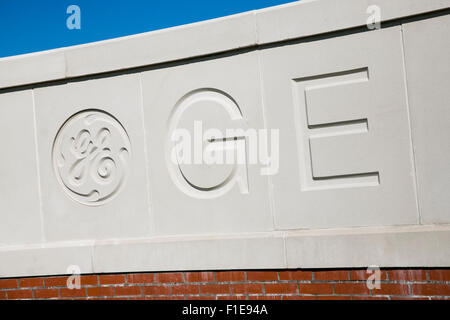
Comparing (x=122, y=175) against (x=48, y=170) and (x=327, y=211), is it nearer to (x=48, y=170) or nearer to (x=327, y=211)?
(x=48, y=170)

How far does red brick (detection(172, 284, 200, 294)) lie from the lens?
4.46 meters

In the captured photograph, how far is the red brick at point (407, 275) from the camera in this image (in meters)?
3.83

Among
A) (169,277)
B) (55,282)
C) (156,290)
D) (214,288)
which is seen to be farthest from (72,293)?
(214,288)

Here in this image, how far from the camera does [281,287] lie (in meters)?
4.23

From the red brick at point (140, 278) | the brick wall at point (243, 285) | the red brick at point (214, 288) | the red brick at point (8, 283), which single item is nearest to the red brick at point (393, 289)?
the brick wall at point (243, 285)

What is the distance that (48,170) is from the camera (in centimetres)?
507

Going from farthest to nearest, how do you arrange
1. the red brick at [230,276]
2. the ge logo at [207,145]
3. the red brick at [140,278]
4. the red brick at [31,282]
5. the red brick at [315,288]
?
the red brick at [31,282], the red brick at [140,278], the ge logo at [207,145], the red brick at [230,276], the red brick at [315,288]

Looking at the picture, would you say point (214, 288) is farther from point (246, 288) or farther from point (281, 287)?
point (281, 287)

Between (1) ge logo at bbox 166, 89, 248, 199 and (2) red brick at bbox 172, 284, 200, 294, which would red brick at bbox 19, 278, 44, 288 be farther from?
(1) ge logo at bbox 166, 89, 248, 199

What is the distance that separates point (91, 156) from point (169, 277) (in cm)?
146

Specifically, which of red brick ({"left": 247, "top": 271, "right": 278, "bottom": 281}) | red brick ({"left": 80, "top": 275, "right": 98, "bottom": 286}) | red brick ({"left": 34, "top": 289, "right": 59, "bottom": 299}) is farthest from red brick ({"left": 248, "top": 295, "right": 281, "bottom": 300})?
red brick ({"left": 34, "top": 289, "right": 59, "bottom": 299})

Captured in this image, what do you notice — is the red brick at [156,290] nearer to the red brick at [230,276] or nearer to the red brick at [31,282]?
the red brick at [230,276]

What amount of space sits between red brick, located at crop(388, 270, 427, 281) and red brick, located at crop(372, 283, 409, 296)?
0.16 ft

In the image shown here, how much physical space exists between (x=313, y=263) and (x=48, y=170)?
2.84m
